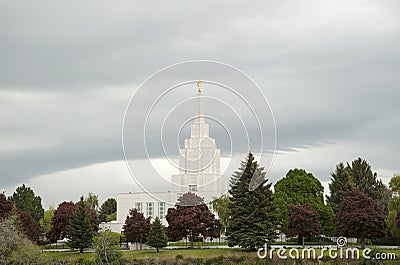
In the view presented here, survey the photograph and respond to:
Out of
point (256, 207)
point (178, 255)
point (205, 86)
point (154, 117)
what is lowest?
point (178, 255)

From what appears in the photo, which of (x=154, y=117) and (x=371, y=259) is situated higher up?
(x=154, y=117)

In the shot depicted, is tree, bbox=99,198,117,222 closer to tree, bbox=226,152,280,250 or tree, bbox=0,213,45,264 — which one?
tree, bbox=226,152,280,250

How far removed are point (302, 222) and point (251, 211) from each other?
5949mm

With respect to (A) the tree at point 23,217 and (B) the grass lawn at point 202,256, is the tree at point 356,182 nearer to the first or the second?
(B) the grass lawn at point 202,256

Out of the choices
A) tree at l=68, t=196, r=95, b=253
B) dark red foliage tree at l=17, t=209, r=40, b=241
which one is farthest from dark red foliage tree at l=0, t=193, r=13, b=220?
tree at l=68, t=196, r=95, b=253

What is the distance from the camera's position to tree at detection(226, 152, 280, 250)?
4416 cm

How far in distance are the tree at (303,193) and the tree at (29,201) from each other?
3145cm

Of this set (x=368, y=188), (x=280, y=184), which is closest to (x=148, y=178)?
(x=280, y=184)

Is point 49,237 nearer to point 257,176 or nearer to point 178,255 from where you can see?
point 178,255

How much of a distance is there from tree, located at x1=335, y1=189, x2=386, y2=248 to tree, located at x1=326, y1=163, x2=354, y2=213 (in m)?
18.2

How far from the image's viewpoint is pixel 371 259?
3316cm

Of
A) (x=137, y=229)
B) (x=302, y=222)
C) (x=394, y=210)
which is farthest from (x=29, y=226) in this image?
(x=394, y=210)

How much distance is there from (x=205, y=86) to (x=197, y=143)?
431cm

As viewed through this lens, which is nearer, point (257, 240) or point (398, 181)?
point (257, 240)
